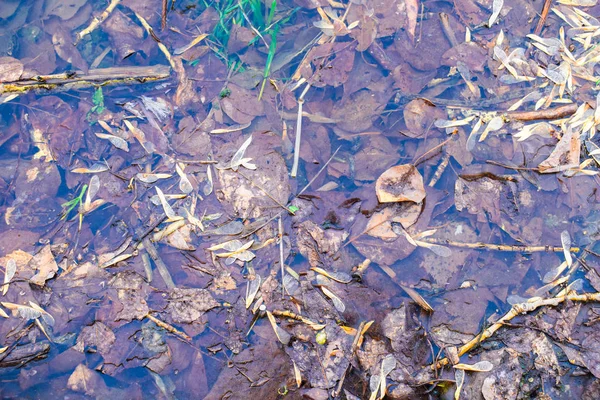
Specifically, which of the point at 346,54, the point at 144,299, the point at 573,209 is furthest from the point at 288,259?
the point at 573,209

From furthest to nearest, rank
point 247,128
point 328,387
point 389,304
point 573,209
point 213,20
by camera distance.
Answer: point 213,20
point 247,128
point 573,209
point 389,304
point 328,387

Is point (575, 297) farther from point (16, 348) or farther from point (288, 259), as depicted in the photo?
point (16, 348)

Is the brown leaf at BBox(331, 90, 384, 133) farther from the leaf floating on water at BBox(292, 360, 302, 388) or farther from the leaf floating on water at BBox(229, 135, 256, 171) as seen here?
the leaf floating on water at BBox(292, 360, 302, 388)

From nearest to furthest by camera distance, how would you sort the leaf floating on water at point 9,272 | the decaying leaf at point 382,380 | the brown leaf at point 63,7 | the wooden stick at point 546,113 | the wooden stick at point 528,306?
the decaying leaf at point 382,380
the wooden stick at point 528,306
the leaf floating on water at point 9,272
the wooden stick at point 546,113
the brown leaf at point 63,7

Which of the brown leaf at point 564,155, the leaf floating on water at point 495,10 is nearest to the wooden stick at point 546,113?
the brown leaf at point 564,155

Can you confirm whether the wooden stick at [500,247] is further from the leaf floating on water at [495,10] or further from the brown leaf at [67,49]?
the brown leaf at [67,49]

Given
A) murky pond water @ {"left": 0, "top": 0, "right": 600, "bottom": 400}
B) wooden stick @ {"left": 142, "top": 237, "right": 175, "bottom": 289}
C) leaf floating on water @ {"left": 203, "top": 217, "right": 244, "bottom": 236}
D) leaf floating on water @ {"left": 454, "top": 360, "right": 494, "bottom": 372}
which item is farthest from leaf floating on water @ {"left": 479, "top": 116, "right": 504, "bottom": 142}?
wooden stick @ {"left": 142, "top": 237, "right": 175, "bottom": 289}
